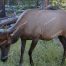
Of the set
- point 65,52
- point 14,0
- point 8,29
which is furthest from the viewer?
point 14,0

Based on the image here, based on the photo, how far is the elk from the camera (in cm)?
797

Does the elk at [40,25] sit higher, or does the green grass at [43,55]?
the elk at [40,25]

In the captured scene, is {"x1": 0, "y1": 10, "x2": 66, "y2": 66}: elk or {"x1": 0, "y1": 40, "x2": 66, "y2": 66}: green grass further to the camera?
{"x1": 0, "y1": 40, "x2": 66, "y2": 66}: green grass

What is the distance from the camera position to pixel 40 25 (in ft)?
26.6

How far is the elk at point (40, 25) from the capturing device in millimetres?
7969

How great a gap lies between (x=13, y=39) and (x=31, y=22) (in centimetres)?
74

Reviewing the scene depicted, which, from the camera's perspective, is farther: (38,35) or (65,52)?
(65,52)

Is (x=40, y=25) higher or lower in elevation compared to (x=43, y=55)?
higher

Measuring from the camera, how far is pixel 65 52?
28.7 ft

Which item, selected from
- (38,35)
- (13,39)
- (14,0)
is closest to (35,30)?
(38,35)

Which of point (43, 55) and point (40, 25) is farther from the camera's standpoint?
point (43, 55)

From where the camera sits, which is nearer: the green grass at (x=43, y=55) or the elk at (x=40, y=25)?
the elk at (x=40, y=25)

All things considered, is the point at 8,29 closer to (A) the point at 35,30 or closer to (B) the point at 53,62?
(A) the point at 35,30

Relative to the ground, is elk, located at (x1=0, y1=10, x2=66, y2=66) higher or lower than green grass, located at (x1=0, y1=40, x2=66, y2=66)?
higher
